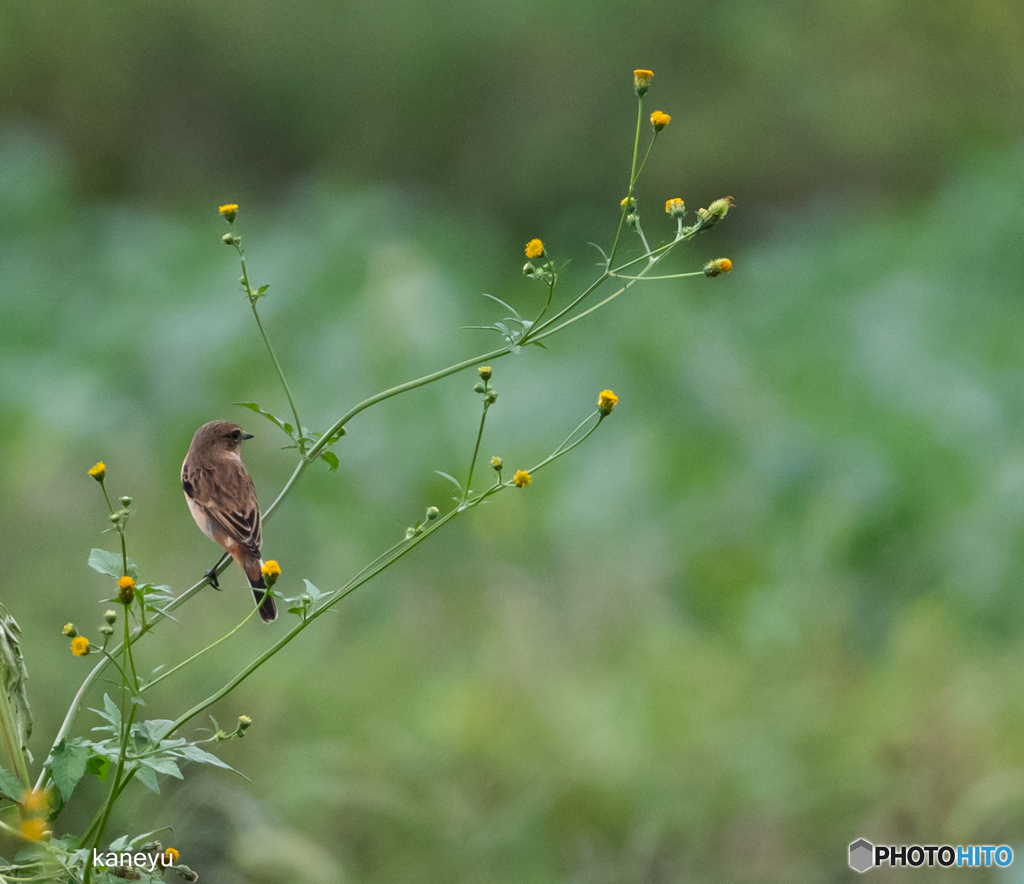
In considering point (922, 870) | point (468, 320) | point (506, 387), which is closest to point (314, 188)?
point (468, 320)

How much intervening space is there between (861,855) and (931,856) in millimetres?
135

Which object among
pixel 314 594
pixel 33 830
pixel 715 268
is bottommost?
Result: pixel 33 830

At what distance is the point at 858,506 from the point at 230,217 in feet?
10.0

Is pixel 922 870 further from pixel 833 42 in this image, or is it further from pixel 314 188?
pixel 833 42

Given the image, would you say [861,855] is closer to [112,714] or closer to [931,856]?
[931,856]

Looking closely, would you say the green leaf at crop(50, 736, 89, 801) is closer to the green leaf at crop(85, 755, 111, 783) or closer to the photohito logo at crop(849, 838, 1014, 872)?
the green leaf at crop(85, 755, 111, 783)

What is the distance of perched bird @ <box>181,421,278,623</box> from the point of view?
108 centimetres

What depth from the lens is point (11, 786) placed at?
2.93 ft

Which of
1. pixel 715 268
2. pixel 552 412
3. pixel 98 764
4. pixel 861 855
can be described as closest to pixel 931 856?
pixel 861 855

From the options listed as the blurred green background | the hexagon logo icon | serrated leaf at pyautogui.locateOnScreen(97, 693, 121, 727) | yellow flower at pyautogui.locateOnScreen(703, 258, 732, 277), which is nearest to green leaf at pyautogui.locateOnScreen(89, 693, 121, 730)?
serrated leaf at pyautogui.locateOnScreen(97, 693, 121, 727)

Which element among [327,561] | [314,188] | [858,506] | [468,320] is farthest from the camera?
[314,188]

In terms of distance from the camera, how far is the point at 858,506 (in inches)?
146

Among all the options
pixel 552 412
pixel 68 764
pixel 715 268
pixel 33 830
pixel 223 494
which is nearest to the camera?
pixel 33 830

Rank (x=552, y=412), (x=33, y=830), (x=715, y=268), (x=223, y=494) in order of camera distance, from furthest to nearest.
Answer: (x=552, y=412), (x=223, y=494), (x=715, y=268), (x=33, y=830)
